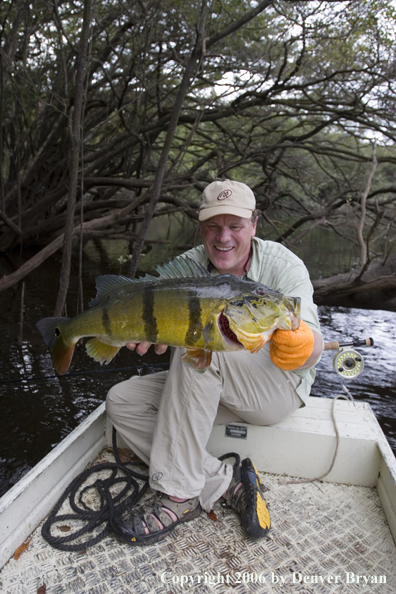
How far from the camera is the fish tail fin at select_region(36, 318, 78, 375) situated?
8.49 feet

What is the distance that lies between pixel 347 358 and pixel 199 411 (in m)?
1.57

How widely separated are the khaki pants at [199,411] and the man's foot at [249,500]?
7 centimetres

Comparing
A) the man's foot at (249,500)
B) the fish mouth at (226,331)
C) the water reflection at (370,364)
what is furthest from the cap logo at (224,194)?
the water reflection at (370,364)

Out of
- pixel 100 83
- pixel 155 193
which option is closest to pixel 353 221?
pixel 155 193

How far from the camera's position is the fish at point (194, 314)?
83.4 inches

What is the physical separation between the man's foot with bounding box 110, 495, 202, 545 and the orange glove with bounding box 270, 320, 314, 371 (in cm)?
112

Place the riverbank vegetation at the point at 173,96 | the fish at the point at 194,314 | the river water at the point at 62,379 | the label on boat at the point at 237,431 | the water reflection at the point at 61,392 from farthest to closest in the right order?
1. the riverbank vegetation at the point at 173,96
2. the river water at the point at 62,379
3. the water reflection at the point at 61,392
4. the label on boat at the point at 237,431
5. the fish at the point at 194,314

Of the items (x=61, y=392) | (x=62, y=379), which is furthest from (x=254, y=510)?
(x=62, y=379)

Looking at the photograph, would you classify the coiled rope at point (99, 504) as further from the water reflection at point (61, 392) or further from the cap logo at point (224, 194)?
the cap logo at point (224, 194)

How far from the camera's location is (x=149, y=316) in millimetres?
2260

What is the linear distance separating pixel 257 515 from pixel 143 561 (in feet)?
2.31

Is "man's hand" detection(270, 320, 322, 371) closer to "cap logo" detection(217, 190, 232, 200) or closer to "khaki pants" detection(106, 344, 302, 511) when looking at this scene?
"khaki pants" detection(106, 344, 302, 511)

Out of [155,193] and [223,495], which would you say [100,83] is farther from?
[223,495]

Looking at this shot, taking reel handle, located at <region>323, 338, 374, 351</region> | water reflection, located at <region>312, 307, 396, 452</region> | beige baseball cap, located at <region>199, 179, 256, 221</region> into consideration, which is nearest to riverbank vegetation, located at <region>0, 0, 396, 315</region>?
water reflection, located at <region>312, 307, 396, 452</region>
